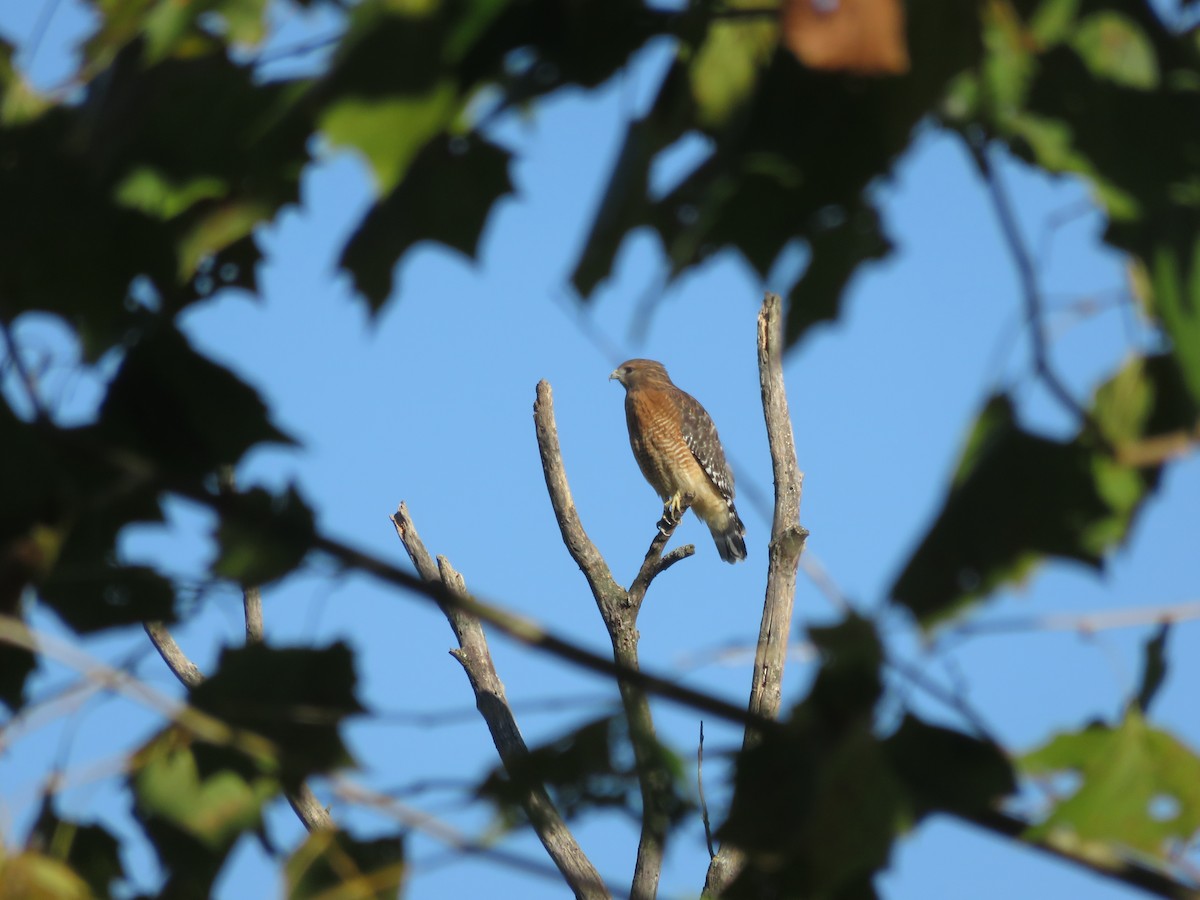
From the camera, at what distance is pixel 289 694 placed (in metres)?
1.42

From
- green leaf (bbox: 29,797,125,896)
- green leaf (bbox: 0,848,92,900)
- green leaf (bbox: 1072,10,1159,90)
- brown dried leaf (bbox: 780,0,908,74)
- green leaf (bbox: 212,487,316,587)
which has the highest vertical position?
green leaf (bbox: 1072,10,1159,90)

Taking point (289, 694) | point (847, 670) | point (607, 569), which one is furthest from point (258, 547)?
point (607, 569)

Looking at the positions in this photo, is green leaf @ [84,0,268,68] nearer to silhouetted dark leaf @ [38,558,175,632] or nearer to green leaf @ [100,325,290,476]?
green leaf @ [100,325,290,476]

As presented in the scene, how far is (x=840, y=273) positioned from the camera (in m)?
1.25

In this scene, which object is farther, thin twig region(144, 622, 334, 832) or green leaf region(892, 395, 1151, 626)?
thin twig region(144, 622, 334, 832)

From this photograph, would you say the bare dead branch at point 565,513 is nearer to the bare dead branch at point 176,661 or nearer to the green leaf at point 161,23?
the bare dead branch at point 176,661

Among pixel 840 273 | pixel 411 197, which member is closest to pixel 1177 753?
pixel 840 273

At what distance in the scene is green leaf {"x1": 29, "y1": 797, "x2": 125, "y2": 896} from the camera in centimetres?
141

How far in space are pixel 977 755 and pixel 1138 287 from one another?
45 cm

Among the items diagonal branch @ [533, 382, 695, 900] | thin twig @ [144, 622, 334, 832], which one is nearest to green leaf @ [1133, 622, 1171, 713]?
thin twig @ [144, 622, 334, 832]

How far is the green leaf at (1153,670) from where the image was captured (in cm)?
120

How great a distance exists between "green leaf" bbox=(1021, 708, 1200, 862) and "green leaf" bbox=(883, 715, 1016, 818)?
3cm

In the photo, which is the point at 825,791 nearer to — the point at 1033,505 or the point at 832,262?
the point at 1033,505

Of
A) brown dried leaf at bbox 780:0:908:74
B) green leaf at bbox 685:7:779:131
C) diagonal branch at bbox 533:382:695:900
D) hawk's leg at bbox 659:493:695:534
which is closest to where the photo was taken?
brown dried leaf at bbox 780:0:908:74
